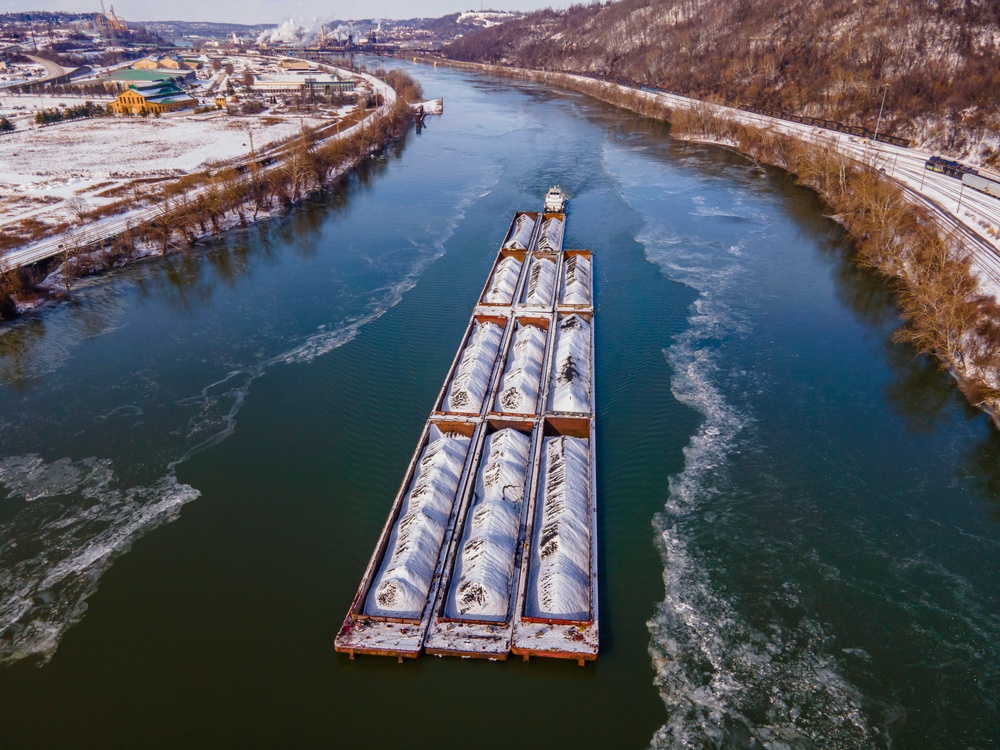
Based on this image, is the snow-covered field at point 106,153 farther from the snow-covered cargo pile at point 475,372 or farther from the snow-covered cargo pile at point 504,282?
the snow-covered cargo pile at point 475,372

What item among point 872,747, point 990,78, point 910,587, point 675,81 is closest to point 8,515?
point 872,747

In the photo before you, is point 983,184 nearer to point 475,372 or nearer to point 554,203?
point 554,203

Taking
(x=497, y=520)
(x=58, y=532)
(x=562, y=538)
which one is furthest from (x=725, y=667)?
(x=58, y=532)

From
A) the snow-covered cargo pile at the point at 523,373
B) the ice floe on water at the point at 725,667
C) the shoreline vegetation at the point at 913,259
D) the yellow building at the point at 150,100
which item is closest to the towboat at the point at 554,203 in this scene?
the snow-covered cargo pile at the point at 523,373

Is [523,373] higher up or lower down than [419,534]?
higher up

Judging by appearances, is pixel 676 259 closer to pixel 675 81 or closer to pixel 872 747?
pixel 872 747

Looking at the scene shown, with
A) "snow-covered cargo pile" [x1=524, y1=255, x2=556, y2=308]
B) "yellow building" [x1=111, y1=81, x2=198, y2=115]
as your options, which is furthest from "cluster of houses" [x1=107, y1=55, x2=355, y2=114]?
"snow-covered cargo pile" [x1=524, y1=255, x2=556, y2=308]
